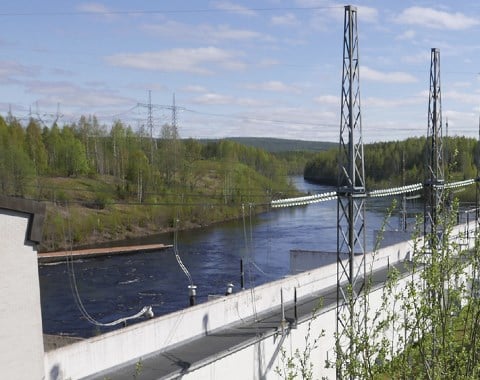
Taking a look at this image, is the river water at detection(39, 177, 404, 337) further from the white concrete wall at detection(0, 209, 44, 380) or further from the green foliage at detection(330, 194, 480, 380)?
the green foliage at detection(330, 194, 480, 380)

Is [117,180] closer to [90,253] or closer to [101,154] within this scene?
[101,154]

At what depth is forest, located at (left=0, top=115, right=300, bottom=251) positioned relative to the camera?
Result: 38469 mm

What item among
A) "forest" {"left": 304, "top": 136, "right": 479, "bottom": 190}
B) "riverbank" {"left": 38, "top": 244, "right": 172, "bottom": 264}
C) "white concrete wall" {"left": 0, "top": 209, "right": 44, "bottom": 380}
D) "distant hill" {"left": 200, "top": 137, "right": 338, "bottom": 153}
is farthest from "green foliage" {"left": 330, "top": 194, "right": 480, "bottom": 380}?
"distant hill" {"left": 200, "top": 137, "right": 338, "bottom": 153}

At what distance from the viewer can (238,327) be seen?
1138cm

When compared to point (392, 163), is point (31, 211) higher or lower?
higher

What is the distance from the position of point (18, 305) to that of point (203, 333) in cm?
439

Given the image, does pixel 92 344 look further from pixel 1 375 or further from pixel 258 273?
pixel 258 273

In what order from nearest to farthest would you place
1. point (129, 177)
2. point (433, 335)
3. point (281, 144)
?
point (433, 335) < point (129, 177) < point (281, 144)

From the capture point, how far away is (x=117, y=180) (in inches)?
2008

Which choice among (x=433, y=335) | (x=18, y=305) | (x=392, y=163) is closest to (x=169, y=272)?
(x=18, y=305)

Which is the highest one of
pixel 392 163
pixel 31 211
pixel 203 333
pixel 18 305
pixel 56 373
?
pixel 31 211

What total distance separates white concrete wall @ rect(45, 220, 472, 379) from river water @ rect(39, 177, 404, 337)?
5.92 feet

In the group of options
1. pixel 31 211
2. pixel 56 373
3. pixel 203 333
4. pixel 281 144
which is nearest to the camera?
pixel 31 211

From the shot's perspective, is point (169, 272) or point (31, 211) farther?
point (169, 272)
